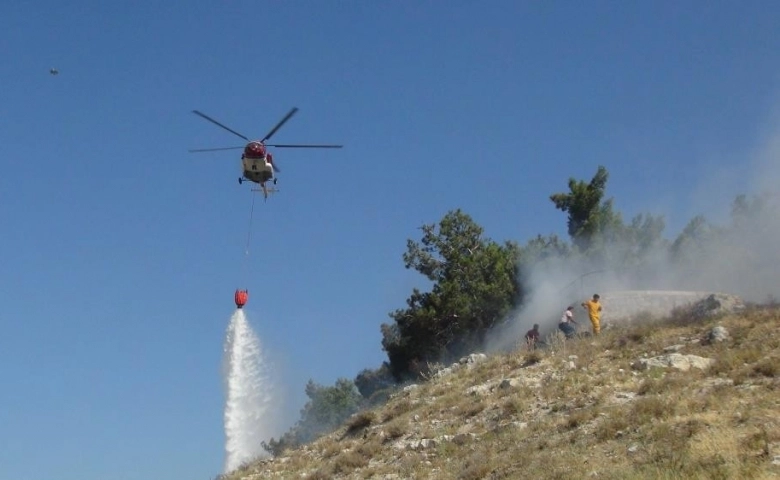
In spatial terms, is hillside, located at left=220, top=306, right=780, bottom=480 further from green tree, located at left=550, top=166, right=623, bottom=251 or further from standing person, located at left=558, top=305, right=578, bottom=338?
green tree, located at left=550, top=166, right=623, bottom=251

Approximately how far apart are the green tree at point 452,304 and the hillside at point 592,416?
11.5m

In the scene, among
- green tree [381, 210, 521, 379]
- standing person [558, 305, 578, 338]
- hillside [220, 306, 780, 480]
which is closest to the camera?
hillside [220, 306, 780, 480]

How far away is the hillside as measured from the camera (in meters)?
13.1

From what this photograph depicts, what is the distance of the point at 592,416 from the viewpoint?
53.7 feet

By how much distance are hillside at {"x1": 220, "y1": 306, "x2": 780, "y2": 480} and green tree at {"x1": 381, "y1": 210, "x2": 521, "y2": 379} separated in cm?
1147

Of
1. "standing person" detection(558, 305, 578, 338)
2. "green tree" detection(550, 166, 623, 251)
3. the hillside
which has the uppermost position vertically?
"green tree" detection(550, 166, 623, 251)

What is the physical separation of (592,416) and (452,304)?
2145 cm

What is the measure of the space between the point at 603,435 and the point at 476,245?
91.6 feet

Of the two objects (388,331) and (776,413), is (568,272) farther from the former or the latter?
(776,413)

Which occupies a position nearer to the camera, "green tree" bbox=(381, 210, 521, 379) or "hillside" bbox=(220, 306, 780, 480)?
"hillside" bbox=(220, 306, 780, 480)

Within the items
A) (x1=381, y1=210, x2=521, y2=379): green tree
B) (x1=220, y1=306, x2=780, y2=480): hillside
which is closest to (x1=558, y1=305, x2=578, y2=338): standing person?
(x1=220, y1=306, x2=780, y2=480): hillside

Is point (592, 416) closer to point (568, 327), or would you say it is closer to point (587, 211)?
point (568, 327)

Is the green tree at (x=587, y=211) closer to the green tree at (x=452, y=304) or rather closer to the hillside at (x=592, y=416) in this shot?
the green tree at (x=452, y=304)

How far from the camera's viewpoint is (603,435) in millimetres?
14992
